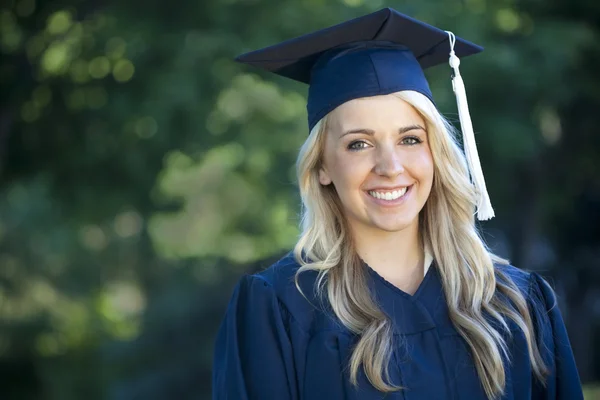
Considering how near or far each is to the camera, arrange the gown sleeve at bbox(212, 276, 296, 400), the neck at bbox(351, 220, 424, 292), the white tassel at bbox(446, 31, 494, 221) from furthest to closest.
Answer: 1. the white tassel at bbox(446, 31, 494, 221)
2. the neck at bbox(351, 220, 424, 292)
3. the gown sleeve at bbox(212, 276, 296, 400)

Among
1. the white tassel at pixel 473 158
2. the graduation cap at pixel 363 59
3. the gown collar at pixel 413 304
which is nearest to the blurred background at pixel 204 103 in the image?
the white tassel at pixel 473 158

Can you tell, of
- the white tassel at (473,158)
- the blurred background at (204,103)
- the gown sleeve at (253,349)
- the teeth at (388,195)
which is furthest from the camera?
the blurred background at (204,103)

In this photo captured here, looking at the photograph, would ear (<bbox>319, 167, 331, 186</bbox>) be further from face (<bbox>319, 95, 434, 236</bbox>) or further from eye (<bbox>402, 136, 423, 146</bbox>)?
eye (<bbox>402, 136, 423, 146</bbox>)

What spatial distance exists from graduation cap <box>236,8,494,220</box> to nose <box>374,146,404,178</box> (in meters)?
0.19

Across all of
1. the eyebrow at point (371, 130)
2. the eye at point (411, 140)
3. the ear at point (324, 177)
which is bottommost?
the ear at point (324, 177)

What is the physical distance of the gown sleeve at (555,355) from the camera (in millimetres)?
3115

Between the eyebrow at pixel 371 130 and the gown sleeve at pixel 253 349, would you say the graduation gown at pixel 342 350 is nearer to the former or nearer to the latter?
the gown sleeve at pixel 253 349

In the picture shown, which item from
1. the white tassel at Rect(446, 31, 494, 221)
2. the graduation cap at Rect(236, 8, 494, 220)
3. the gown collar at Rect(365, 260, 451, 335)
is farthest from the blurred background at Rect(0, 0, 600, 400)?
the gown collar at Rect(365, 260, 451, 335)

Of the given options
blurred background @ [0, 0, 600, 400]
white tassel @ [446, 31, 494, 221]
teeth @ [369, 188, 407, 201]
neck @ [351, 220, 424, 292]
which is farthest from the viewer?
blurred background @ [0, 0, 600, 400]

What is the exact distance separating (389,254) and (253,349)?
1.76ft

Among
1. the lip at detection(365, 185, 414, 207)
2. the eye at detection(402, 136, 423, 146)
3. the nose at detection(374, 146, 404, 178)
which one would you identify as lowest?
Answer: the lip at detection(365, 185, 414, 207)

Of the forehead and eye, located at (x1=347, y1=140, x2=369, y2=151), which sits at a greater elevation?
the forehead

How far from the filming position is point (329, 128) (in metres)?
3.23

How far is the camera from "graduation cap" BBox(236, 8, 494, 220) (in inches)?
126
